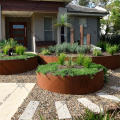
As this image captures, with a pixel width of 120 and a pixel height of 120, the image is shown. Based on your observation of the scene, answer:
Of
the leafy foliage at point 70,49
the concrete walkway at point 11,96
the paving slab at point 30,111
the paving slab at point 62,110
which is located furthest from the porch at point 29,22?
the paving slab at point 62,110

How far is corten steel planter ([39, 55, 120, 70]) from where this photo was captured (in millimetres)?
6982

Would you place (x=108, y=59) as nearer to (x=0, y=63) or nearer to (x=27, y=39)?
(x=0, y=63)

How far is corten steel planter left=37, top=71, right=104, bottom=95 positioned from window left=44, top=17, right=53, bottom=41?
7.56 meters

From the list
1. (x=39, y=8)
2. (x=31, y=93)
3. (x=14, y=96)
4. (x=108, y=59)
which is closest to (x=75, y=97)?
(x=31, y=93)

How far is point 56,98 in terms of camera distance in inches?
152

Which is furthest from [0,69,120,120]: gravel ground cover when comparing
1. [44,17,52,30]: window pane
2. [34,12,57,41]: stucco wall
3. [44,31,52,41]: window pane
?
[44,17,52,30]: window pane

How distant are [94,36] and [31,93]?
1074 centimetres

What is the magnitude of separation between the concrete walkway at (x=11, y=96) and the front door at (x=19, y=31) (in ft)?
28.4

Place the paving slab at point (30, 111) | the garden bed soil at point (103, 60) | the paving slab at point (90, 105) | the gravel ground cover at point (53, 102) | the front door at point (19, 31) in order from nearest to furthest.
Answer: the paving slab at point (30, 111), the gravel ground cover at point (53, 102), the paving slab at point (90, 105), the garden bed soil at point (103, 60), the front door at point (19, 31)

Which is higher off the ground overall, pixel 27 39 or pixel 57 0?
pixel 57 0

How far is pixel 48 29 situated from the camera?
1166 centimetres

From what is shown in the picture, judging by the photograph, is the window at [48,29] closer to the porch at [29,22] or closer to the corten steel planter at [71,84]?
→ the porch at [29,22]

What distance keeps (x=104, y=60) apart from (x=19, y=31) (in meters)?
8.40

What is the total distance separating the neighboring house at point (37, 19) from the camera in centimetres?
963
